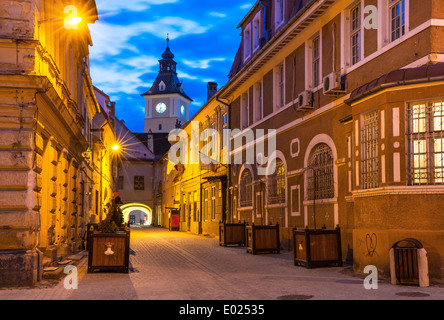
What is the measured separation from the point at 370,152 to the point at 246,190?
14.9 m

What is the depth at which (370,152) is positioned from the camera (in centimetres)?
1278

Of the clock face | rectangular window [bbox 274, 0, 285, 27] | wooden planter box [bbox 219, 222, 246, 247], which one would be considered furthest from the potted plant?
the clock face

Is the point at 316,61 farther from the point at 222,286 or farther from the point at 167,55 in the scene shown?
the point at 167,55

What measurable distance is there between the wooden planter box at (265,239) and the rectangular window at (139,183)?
5323 centimetres

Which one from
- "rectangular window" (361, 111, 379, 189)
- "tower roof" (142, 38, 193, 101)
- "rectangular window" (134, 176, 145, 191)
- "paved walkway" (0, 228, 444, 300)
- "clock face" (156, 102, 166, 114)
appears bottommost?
"paved walkway" (0, 228, 444, 300)

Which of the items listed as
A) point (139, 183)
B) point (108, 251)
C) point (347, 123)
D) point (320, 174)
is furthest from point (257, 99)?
point (139, 183)

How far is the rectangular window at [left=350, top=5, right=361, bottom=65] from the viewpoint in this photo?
52.3 feet

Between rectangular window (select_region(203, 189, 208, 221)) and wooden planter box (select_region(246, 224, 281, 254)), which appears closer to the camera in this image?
wooden planter box (select_region(246, 224, 281, 254))

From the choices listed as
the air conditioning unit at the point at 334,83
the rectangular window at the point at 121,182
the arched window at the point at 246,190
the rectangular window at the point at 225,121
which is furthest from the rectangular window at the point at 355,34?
the rectangular window at the point at 121,182

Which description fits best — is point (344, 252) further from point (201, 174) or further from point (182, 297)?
point (201, 174)

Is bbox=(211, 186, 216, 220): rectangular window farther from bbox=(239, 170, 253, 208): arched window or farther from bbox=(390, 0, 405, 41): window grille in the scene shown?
bbox=(390, 0, 405, 41): window grille

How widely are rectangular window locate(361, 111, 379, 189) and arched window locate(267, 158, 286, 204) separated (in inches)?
350

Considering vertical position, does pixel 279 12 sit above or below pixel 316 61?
above
